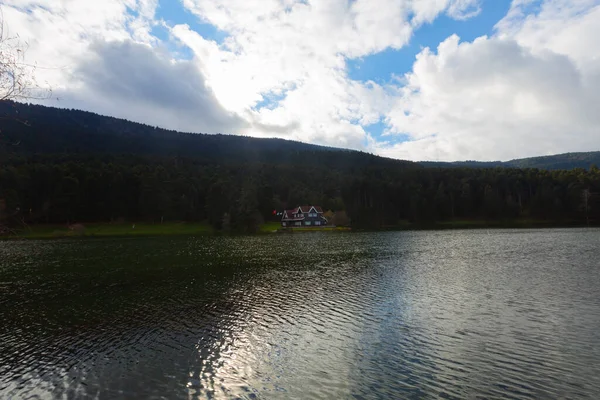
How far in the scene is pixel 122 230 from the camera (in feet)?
371

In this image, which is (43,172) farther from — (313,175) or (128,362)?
(128,362)

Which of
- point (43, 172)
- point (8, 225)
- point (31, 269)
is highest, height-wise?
point (43, 172)

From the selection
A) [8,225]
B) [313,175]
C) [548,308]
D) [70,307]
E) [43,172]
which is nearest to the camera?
[8,225]

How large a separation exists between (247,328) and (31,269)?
123ft

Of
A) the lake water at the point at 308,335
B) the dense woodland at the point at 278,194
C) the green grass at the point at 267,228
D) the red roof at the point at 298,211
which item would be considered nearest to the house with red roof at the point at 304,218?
the red roof at the point at 298,211

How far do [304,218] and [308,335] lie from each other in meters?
126

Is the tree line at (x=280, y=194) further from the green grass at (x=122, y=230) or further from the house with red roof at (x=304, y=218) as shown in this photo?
the house with red roof at (x=304, y=218)

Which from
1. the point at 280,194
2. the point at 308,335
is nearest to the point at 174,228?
the point at 280,194

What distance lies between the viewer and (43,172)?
121 metres

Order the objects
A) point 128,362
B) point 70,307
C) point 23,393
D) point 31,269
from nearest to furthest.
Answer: point 23,393, point 128,362, point 70,307, point 31,269

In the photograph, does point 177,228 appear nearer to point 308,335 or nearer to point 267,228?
point 267,228

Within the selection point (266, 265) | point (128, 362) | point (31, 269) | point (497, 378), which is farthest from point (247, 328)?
point (31, 269)

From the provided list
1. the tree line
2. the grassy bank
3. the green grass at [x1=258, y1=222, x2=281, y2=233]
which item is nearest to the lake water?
the grassy bank

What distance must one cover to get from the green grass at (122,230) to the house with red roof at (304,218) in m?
33.3
